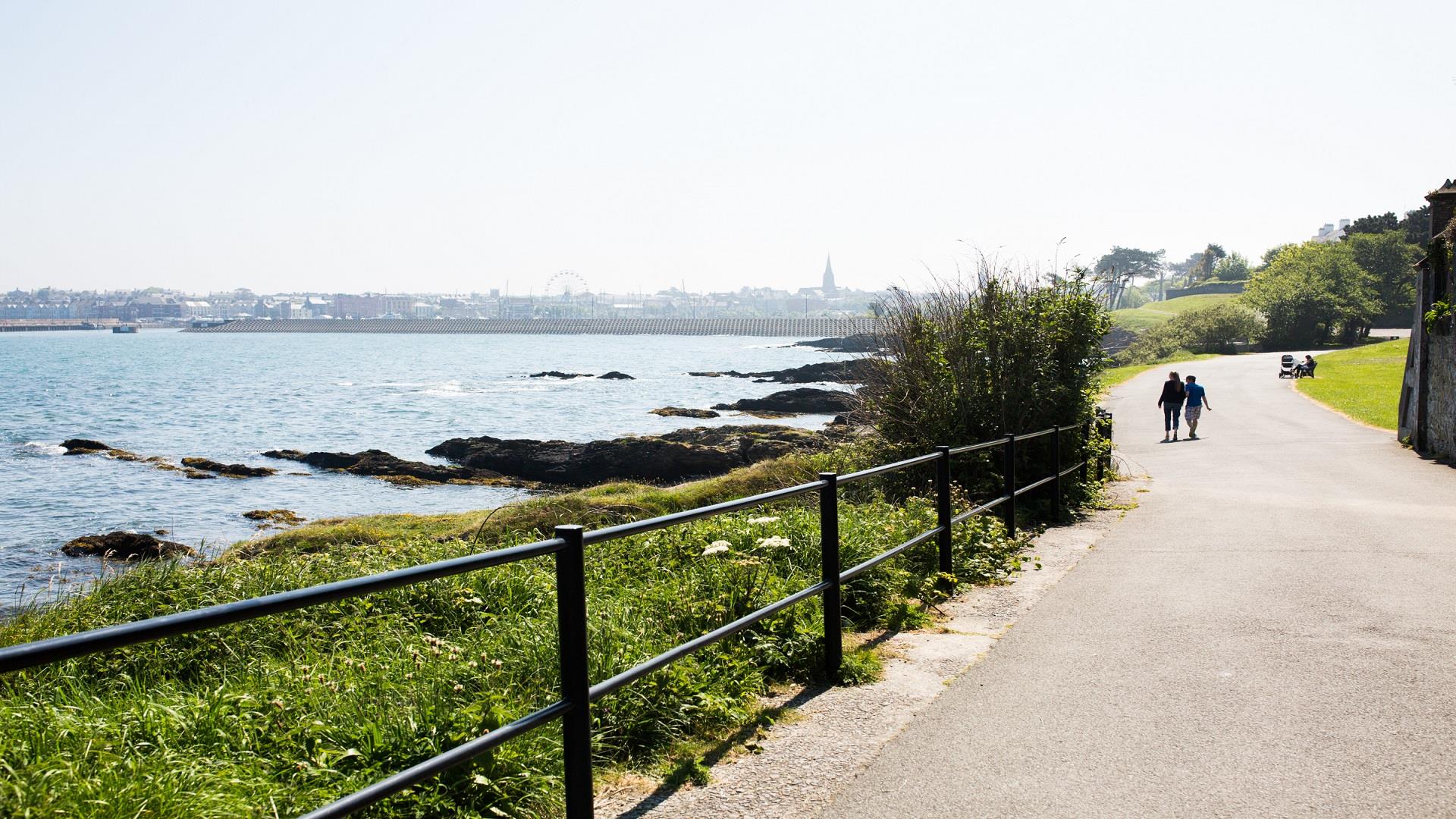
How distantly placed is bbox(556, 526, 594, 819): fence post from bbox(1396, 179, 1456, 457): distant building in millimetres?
23528

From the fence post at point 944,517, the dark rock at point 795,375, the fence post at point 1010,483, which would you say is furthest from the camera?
the dark rock at point 795,375

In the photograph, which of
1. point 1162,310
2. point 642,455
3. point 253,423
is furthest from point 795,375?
point 1162,310

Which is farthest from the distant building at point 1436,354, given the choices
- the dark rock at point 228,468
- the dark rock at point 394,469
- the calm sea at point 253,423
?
the dark rock at point 228,468

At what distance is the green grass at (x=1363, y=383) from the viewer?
35375mm

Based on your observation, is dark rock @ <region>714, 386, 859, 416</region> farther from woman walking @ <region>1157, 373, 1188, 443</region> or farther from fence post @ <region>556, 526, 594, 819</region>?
fence post @ <region>556, 526, 594, 819</region>

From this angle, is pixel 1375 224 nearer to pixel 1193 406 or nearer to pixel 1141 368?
pixel 1141 368

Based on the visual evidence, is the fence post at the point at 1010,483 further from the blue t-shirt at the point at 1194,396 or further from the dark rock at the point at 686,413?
the dark rock at the point at 686,413

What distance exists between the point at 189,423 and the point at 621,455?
35.2 metres

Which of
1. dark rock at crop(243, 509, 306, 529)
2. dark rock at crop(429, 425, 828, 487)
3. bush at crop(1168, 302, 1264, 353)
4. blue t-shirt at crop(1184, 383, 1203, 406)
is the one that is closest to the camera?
dark rock at crop(243, 509, 306, 529)

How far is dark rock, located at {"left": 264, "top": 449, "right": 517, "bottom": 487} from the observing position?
33156mm

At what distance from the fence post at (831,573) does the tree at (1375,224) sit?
128 meters

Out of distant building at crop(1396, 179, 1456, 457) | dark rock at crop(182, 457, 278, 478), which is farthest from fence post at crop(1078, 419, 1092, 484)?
dark rock at crop(182, 457, 278, 478)

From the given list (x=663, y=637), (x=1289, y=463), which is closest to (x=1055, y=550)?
(x=663, y=637)

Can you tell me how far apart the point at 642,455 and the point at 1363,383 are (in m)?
34.1
